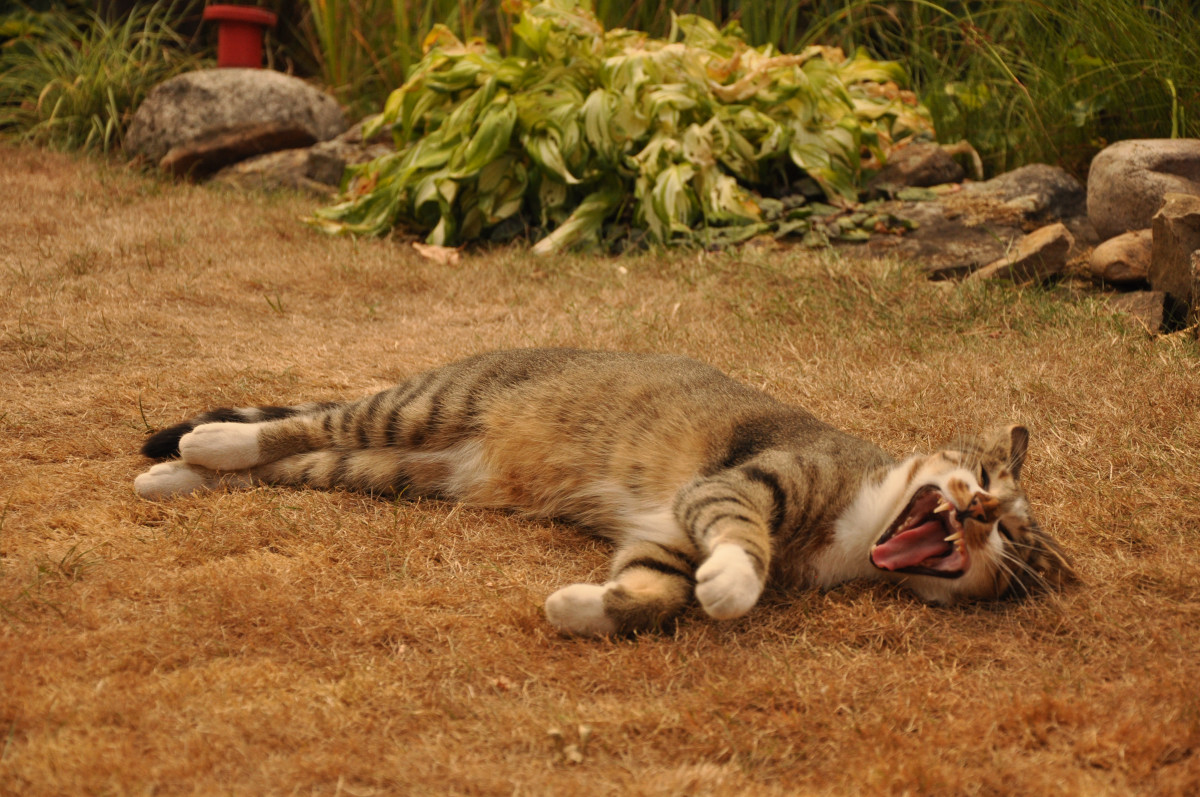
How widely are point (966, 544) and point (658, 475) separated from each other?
3.05ft

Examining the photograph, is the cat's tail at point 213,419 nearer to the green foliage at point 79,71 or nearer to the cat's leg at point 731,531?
the cat's leg at point 731,531

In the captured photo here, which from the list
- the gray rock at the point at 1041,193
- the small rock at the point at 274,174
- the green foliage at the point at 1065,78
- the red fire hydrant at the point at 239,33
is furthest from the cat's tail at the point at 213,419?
the red fire hydrant at the point at 239,33

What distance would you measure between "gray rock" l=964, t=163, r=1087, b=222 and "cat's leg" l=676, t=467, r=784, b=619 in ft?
13.8

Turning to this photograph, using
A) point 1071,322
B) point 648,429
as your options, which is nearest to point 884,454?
point 648,429

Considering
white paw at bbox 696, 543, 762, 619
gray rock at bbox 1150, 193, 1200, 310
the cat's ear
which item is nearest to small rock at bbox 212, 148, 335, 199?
gray rock at bbox 1150, 193, 1200, 310

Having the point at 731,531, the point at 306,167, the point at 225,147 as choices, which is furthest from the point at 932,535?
the point at 225,147

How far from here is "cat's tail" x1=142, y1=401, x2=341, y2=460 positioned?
11.1 feet

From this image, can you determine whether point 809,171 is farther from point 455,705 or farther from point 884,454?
point 455,705

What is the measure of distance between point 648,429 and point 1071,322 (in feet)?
8.63

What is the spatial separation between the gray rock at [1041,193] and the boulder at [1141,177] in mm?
583

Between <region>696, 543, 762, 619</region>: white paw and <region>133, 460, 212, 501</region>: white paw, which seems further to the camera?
<region>133, 460, 212, 501</region>: white paw

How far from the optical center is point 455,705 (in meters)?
2.16

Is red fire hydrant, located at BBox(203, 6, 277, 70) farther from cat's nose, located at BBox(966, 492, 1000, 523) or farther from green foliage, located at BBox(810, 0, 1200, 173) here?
cat's nose, located at BBox(966, 492, 1000, 523)

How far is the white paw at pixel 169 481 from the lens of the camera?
3.16 metres
